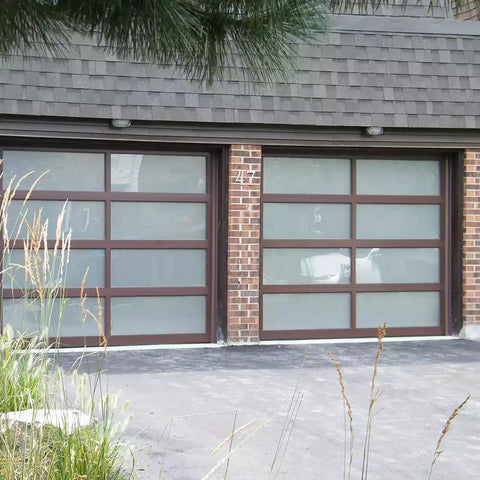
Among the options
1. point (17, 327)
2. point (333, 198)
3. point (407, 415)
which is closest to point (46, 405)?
point (407, 415)

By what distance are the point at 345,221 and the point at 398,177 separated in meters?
0.86

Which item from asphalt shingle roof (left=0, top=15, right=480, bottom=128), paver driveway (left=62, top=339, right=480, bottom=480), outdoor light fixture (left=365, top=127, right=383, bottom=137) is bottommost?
paver driveway (left=62, top=339, right=480, bottom=480)

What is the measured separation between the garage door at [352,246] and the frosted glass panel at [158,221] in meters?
0.79

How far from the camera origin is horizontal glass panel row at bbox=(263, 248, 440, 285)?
978 centimetres

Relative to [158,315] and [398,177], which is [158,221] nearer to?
[158,315]

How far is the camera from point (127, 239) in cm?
938

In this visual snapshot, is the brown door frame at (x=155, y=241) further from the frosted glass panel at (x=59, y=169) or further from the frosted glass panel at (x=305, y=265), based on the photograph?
the frosted glass panel at (x=305, y=265)

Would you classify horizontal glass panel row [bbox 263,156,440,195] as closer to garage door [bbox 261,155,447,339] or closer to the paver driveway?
garage door [bbox 261,155,447,339]

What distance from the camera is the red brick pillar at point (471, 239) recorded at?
32.5 feet

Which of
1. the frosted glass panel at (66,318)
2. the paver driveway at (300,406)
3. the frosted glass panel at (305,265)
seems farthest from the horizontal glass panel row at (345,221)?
the frosted glass panel at (66,318)

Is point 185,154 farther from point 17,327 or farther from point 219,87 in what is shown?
point 17,327

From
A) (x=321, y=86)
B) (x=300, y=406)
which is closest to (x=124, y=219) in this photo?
(x=321, y=86)

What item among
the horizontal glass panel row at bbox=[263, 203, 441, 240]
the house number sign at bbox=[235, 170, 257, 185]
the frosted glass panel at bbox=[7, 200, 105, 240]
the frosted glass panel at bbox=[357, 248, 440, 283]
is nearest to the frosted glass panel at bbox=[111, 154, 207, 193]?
the frosted glass panel at bbox=[7, 200, 105, 240]

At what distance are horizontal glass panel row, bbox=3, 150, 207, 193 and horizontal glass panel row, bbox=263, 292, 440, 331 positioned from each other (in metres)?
1.66
